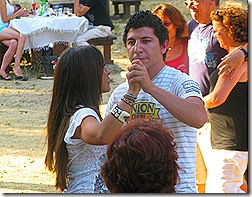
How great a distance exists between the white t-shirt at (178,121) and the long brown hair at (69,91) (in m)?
0.22

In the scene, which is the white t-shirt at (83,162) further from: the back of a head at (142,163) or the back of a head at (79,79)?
the back of a head at (142,163)

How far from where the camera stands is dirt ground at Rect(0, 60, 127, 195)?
14.6 feet

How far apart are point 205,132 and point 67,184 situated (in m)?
1.27

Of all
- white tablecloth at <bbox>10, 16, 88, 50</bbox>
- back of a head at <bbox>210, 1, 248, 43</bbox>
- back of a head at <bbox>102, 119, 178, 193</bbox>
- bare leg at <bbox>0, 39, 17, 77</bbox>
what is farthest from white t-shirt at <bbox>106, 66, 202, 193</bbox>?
white tablecloth at <bbox>10, 16, 88, 50</bbox>

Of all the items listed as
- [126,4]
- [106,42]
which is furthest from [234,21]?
[126,4]

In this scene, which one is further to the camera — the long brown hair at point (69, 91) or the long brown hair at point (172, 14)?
the long brown hair at point (172, 14)

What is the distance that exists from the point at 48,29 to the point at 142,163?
7.11 metres

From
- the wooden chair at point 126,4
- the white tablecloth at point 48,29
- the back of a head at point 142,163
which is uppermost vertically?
the back of a head at point 142,163

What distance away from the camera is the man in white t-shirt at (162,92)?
2.36 m

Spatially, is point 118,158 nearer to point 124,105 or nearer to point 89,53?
point 124,105

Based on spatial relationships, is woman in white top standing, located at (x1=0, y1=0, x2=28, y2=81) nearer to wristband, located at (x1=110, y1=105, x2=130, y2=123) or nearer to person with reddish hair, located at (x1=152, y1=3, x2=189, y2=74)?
person with reddish hair, located at (x1=152, y1=3, x2=189, y2=74)

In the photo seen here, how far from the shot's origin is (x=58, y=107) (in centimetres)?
250

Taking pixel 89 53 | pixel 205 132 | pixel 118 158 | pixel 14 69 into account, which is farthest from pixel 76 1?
pixel 118 158

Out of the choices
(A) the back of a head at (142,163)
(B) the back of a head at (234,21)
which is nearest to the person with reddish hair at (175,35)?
(B) the back of a head at (234,21)
